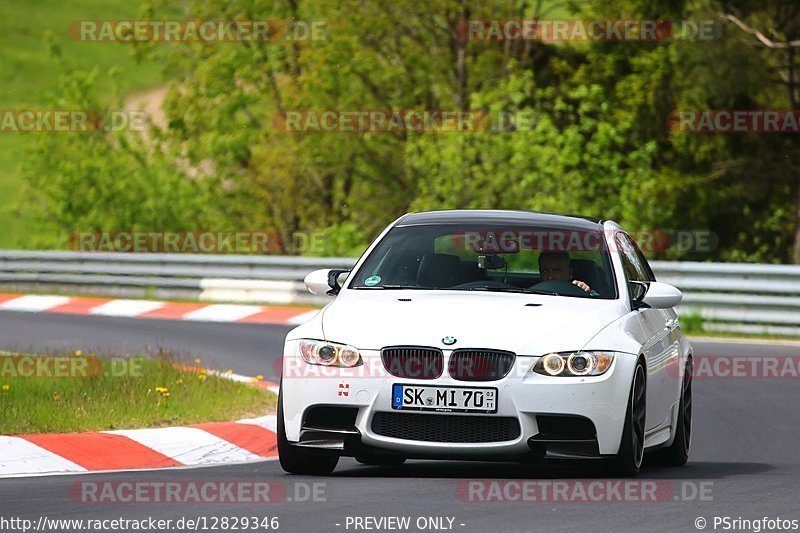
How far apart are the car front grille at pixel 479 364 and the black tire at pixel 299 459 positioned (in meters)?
0.99

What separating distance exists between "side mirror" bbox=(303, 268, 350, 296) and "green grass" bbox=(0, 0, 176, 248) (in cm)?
5975

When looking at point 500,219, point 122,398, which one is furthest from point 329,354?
point 122,398

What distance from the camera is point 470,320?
897 centimetres

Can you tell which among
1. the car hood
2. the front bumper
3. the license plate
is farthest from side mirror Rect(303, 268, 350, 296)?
the license plate

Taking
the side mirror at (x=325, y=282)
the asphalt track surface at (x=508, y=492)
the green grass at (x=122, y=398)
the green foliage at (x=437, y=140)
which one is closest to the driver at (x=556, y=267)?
the asphalt track surface at (x=508, y=492)

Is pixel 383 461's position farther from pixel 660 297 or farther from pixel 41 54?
pixel 41 54

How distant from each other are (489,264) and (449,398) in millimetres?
1564

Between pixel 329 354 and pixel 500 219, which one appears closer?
pixel 329 354

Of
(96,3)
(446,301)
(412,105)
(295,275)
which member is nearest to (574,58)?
(412,105)

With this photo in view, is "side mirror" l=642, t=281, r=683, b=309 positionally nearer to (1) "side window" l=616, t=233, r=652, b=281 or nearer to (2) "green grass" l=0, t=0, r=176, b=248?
(1) "side window" l=616, t=233, r=652, b=281

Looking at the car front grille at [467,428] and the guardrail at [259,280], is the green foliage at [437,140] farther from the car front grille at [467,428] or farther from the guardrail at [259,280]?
the car front grille at [467,428]

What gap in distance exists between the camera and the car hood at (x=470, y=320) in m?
8.81

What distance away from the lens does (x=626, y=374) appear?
8.93m

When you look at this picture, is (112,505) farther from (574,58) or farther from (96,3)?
(96,3)
